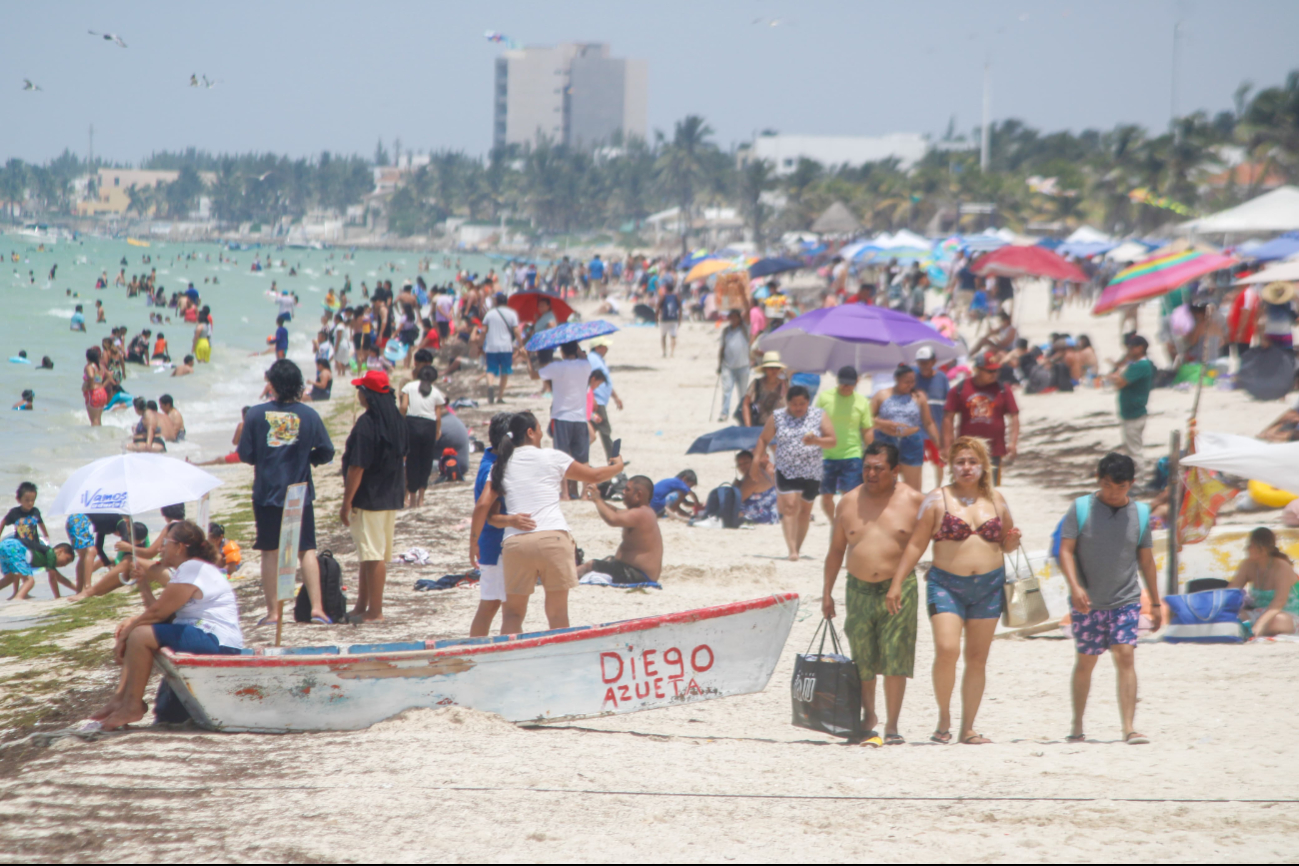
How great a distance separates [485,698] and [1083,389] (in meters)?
14.4

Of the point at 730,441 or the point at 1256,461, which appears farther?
the point at 730,441

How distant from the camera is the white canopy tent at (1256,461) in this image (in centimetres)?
657

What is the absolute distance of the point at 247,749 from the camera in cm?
557

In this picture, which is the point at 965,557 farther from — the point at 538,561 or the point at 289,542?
the point at 289,542

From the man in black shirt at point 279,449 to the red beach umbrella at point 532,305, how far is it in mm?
7442

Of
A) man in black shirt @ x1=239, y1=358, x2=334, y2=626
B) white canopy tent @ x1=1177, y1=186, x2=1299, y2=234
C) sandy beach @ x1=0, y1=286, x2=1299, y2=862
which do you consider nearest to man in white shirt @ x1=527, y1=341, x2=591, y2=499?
sandy beach @ x1=0, y1=286, x2=1299, y2=862

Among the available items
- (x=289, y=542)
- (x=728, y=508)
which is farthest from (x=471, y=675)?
(x=728, y=508)

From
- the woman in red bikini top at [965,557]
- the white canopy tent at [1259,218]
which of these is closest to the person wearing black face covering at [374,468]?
the woman in red bikini top at [965,557]

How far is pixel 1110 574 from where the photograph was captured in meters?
5.52

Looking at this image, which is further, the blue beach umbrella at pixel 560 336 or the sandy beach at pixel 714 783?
the blue beach umbrella at pixel 560 336

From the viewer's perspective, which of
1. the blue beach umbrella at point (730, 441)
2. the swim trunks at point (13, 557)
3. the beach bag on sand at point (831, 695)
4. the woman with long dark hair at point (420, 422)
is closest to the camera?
the beach bag on sand at point (831, 695)

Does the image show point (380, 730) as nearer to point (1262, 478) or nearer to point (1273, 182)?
point (1262, 478)

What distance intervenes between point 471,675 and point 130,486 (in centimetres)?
258

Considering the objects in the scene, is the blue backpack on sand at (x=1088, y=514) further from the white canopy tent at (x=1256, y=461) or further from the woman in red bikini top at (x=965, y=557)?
the white canopy tent at (x=1256, y=461)
